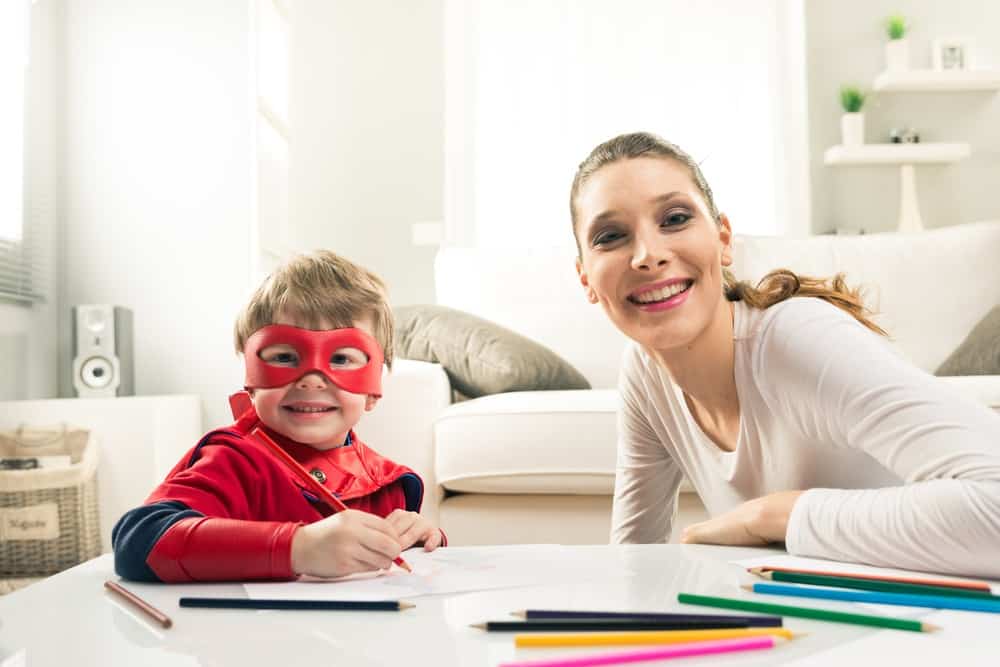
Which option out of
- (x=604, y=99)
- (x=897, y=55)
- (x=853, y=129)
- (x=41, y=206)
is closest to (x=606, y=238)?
(x=41, y=206)

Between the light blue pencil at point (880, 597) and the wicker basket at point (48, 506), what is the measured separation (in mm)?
2731

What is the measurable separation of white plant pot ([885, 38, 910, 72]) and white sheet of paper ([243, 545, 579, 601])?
430cm

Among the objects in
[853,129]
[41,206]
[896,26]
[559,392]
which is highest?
[896,26]

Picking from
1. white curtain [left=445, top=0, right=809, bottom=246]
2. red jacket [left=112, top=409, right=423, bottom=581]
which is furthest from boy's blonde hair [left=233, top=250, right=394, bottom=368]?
white curtain [left=445, top=0, right=809, bottom=246]

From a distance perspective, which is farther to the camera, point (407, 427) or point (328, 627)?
point (407, 427)

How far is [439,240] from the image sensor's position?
15.0ft

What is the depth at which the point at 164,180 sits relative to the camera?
367 centimetres

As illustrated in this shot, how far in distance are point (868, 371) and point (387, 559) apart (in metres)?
0.56

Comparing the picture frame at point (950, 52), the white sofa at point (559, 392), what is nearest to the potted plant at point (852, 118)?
the picture frame at point (950, 52)

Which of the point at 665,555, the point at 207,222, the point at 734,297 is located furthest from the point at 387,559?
the point at 207,222

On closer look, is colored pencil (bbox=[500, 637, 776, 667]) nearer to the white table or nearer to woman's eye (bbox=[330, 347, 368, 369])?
the white table

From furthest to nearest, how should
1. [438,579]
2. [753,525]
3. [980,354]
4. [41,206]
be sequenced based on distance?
[41,206]
[980,354]
[753,525]
[438,579]

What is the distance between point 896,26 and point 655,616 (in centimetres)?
464

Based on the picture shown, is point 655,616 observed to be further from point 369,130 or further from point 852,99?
point 852,99
